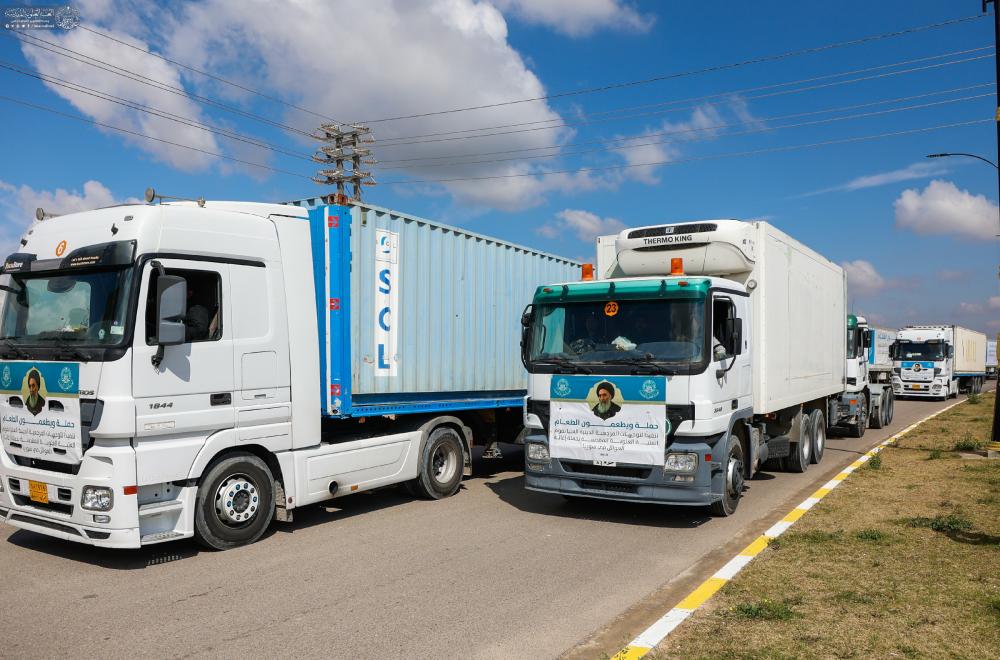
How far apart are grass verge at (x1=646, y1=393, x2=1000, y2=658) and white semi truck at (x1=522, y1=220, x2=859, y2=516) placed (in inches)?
45.1

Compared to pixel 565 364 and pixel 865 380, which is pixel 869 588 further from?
pixel 865 380

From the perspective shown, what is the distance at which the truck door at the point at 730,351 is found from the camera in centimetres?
777

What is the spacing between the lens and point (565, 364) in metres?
8.16

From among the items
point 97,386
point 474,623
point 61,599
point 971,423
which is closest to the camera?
point 474,623

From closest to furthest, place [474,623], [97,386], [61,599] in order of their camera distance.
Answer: [474,623]
[61,599]
[97,386]

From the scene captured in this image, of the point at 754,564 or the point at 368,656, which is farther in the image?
the point at 754,564

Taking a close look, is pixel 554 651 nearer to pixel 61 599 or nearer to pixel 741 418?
pixel 61 599

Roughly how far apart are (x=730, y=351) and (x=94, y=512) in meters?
6.12

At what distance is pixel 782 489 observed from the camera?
33.4ft

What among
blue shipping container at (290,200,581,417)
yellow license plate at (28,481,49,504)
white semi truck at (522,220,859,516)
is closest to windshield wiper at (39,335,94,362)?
yellow license plate at (28,481,49,504)

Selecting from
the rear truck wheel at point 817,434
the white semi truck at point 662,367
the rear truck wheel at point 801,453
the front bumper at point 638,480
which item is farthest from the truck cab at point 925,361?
the front bumper at point 638,480

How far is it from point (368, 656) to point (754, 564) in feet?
11.1

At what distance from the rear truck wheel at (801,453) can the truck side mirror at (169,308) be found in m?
8.82

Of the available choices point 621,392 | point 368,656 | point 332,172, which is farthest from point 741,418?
point 332,172
